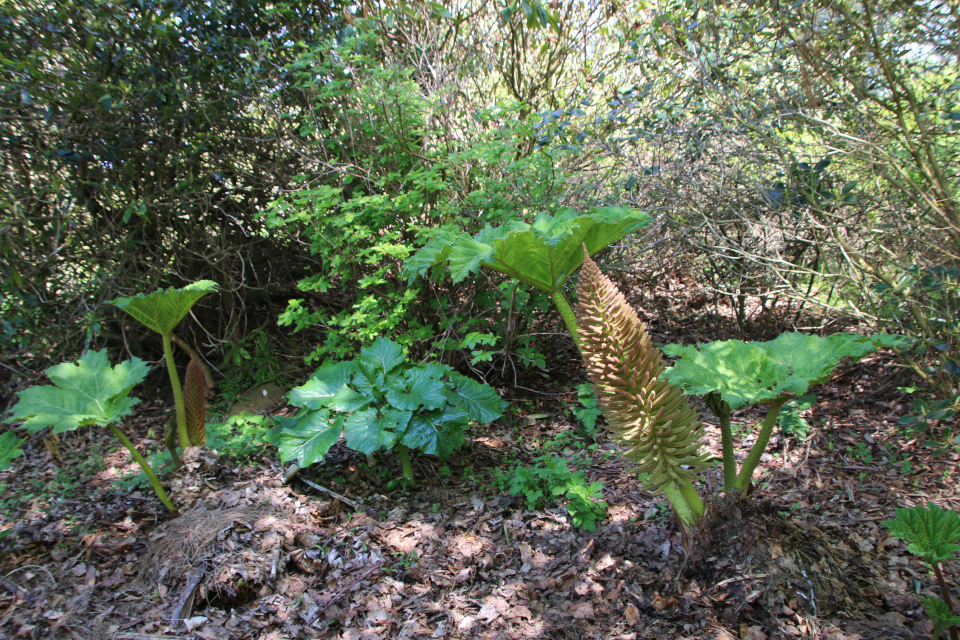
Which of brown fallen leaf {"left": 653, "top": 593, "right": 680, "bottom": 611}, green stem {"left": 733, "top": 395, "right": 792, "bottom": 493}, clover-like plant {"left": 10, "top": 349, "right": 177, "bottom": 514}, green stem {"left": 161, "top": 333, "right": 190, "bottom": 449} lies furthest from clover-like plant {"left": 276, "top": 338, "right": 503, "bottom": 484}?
green stem {"left": 733, "top": 395, "right": 792, "bottom": 493}

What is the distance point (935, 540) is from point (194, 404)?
3.65 metres

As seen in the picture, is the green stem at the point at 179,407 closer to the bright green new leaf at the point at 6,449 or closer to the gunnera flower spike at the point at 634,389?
the bright green new leaf at the point at 6,449

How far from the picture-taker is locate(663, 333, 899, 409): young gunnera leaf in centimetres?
187

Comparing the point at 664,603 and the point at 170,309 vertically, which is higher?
the point at 170,309

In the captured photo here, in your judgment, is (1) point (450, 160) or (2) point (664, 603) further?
(1) point (450, 160)

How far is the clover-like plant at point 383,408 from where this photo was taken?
2.95 metres

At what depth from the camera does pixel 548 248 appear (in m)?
2.38

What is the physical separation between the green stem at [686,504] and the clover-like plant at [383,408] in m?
1.24

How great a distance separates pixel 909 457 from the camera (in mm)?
3109

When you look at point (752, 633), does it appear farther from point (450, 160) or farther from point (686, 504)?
point (450, 160)

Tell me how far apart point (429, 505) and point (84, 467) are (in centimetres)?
256

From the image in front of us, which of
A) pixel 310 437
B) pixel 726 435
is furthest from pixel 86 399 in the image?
pixel 726 435

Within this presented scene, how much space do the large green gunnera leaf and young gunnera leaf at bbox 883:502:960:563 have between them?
1483 mm

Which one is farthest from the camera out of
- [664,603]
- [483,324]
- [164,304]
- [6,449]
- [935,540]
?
[483,324]
